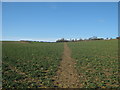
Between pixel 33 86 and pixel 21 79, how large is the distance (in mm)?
2149

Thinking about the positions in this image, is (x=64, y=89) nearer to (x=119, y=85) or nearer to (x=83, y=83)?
(x=83, y=83)

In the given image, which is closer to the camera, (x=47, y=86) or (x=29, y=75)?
(x=47, y=86)

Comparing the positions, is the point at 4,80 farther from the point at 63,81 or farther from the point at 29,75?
the point at 63,81

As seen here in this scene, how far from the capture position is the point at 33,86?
11.0 m

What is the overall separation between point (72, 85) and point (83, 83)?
1.09m

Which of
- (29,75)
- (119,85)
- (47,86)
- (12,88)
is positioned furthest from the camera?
(29,75)

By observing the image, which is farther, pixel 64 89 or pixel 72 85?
pixel 72 85

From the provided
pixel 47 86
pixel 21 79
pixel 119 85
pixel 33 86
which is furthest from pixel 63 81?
pixel 119 85

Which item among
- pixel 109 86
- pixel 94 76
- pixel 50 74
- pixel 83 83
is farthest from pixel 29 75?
pixel 109 86

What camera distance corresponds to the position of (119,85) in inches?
468

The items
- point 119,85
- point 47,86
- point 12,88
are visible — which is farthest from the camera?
point 119,85

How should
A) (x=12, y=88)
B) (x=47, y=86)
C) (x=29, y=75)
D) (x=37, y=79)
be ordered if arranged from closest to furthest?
(x=12, y=88) < (x=47, y=86) < (x=37, y=79) < (x=29, y=75)

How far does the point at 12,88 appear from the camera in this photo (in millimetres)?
10391

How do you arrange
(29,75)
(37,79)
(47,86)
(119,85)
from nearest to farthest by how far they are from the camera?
1. (47,86)
2. (119,85)
3. (37,79)
4. (29,75)
